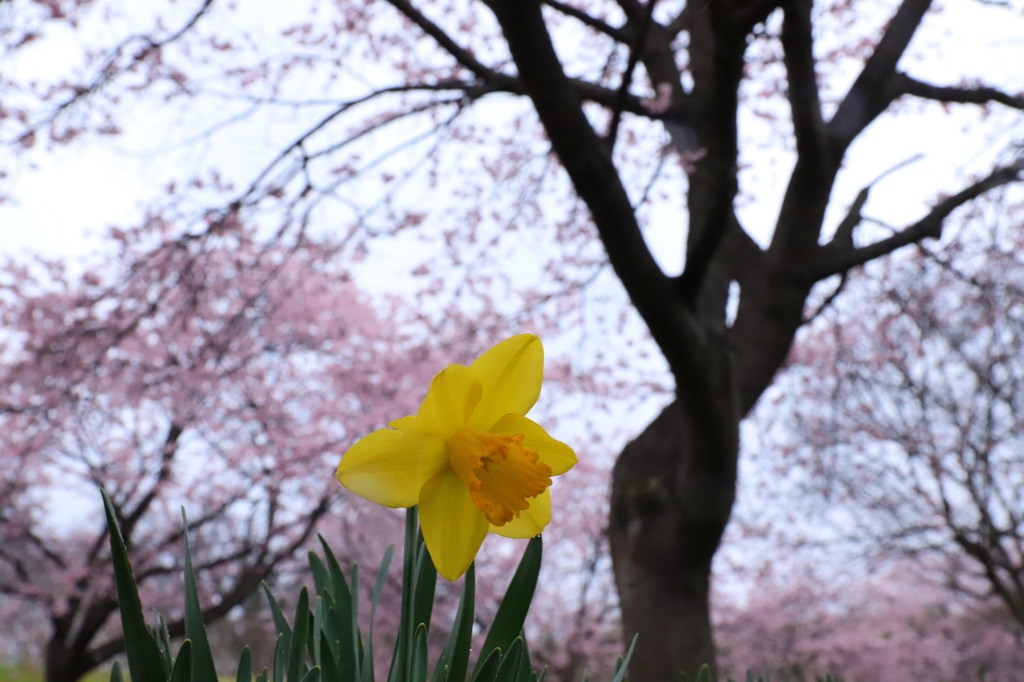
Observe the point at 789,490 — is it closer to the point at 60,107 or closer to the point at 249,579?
the point at 249,579

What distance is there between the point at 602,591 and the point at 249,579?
9.81 ft

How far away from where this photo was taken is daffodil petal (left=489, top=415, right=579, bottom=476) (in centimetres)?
69

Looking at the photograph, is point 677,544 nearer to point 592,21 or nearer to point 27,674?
point 592,21

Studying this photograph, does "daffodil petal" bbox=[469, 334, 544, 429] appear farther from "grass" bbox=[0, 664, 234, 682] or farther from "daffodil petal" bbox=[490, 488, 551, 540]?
"grass" bbox=[0, 664, 234, 682]

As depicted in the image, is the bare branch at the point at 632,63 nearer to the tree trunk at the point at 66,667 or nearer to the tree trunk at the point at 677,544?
the tree trunk at the point at 677,544

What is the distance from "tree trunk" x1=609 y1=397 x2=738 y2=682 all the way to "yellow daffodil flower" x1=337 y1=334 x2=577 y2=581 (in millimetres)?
2483

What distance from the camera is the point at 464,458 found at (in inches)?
26.1

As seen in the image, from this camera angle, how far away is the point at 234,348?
17.5ft

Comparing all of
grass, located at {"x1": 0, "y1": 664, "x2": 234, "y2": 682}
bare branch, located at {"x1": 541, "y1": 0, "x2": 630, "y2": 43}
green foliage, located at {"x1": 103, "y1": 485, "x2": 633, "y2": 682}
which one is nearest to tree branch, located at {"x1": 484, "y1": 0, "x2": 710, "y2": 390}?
bare branch, located at {"x1": 541, "y1": 0, "x2": 630, "y2": 43}

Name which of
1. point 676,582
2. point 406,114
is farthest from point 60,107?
point 676,582

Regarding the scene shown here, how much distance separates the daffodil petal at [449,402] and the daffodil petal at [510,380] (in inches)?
0.5

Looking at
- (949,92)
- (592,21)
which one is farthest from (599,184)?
(949,92)

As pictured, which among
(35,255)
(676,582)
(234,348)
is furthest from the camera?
(35,255)

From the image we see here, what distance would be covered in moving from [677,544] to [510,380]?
277 centimetres
